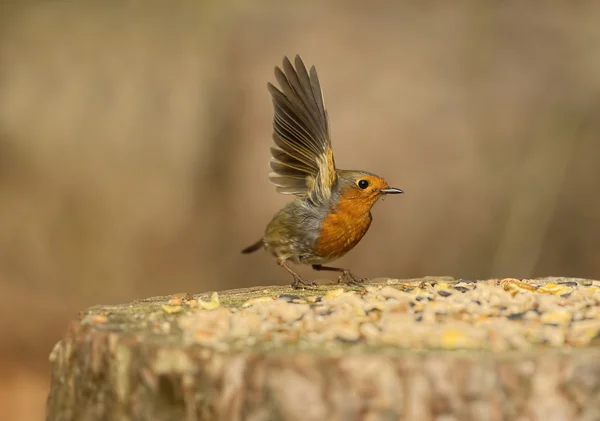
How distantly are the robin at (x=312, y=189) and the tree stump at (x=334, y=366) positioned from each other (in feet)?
4.91

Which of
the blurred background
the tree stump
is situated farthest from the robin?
the blurred background

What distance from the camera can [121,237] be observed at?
6.47 m

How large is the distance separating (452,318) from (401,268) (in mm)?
4325

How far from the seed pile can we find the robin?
3.71 feet

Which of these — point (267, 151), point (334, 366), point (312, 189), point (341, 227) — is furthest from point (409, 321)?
point (267, 151)

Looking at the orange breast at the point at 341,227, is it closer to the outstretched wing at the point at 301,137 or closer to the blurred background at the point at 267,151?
the outstretched wing at the point at 301,137

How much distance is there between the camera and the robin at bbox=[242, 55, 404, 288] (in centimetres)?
358

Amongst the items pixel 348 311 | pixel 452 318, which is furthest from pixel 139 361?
pixel 452 318

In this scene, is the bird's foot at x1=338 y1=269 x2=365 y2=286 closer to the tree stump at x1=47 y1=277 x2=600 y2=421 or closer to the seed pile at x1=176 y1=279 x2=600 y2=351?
the seed pile at x1=176 y1=279 x2=600 y2=351

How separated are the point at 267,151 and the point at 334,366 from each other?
15.3ft

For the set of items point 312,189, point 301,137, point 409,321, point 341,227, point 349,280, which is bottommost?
point 349,280

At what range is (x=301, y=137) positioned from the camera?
3.64 metres

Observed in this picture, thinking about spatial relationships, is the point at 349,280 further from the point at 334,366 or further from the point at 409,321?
the point at 334,366

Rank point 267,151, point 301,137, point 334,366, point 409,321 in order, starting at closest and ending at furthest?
point 334,366 < point 409,321 < point 301,137 < point 267,151
